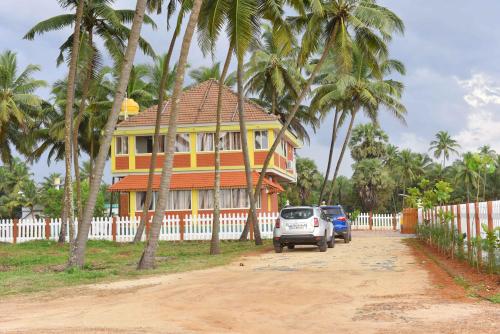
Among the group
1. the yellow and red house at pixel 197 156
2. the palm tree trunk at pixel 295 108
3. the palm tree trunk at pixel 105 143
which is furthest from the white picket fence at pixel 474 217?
the yellow and red house at pixel 197 156

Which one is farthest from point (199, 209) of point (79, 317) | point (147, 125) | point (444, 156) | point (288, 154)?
point (444, 156)

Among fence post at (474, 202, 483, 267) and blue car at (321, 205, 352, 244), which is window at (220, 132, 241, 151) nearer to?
blue car at (321, 205, 352, 244)

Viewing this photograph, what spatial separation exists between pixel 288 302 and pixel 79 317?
3.28 metres

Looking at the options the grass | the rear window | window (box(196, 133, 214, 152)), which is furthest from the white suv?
window (box(196, 133, 214, 152))

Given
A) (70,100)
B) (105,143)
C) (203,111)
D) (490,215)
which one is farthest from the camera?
(203,111)

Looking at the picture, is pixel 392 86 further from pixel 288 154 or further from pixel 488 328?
pixel 488 328

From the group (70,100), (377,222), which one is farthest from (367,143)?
(70,100)

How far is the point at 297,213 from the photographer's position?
71.0 feet

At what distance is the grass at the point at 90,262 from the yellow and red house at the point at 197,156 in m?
5.49

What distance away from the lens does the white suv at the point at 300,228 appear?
21375mm

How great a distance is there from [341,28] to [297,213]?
10.6 meters

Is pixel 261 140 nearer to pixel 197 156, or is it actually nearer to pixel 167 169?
pixel 197 156

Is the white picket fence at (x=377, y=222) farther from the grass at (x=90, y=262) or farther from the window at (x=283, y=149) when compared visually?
the grass at (x=90, y=262)

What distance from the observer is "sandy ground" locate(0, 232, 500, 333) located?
7.99 metres
